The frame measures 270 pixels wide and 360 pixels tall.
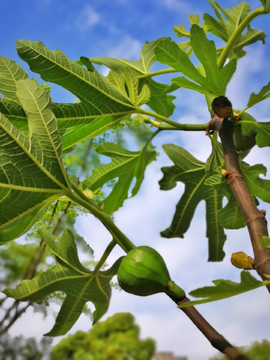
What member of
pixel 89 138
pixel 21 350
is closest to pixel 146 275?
pixel 89 138

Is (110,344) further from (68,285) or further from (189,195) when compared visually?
(68,285)

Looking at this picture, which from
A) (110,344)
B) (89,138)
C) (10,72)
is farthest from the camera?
(110,344)

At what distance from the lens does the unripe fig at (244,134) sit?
3.21ft

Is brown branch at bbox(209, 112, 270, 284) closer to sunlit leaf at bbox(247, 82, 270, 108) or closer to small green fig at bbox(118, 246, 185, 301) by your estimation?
sunlit leaf at bbox(247, 82, 270, 108)

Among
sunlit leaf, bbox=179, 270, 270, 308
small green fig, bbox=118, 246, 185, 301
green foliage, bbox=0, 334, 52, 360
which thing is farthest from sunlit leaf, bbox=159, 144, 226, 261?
green foliage, bbox=0, 334, 52, 360

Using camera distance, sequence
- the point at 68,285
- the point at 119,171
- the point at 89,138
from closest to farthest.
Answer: the point at 68,285 → the point at 89,138 → the point at 119,171

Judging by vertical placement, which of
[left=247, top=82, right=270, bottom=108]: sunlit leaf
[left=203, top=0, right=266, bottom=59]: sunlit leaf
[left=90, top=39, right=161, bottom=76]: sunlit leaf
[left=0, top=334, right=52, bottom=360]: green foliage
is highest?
[left=203, top=0, right=266, bottom=59]: sunlit leaf

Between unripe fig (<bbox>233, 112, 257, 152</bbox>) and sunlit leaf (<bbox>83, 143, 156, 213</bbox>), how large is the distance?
52cm

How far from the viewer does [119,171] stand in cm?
150

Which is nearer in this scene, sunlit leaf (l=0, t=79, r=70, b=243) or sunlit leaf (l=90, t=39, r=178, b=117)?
sunlit leaf (l=0, t=79, r=70, b=243)

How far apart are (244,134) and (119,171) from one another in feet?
2.13

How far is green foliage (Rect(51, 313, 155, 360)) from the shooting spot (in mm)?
9383

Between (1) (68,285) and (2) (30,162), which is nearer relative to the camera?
(2) (30,162)

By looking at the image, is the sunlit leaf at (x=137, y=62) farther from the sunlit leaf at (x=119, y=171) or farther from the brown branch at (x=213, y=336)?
the brown branch at (x=213, y=336)
